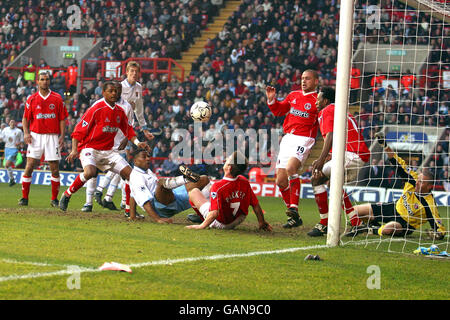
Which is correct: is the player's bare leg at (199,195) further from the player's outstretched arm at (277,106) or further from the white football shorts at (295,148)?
the player's outstretched arm at (277,106)

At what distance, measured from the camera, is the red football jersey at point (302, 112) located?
9539 mm

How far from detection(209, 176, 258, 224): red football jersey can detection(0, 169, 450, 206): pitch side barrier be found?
19.9ft

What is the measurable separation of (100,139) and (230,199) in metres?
2.57

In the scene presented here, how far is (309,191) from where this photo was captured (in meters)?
18.1

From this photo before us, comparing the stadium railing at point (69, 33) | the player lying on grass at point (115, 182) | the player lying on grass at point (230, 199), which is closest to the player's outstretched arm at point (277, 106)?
the player lying on grass at point (230, 199)

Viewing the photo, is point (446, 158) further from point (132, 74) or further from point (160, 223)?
point (160, 223)

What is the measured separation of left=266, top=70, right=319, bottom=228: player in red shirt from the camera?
949 cm

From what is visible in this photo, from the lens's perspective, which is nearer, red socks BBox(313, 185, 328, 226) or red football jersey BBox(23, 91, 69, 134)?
red socks BBox(313, 185, 328, 226)

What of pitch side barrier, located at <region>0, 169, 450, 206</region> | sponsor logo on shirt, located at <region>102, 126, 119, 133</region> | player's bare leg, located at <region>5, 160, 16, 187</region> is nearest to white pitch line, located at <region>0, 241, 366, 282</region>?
sponsor logo on shirt, located at <region>102, 126, 119, 133</region>

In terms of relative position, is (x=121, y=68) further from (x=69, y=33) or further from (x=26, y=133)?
(x=26, y=133)

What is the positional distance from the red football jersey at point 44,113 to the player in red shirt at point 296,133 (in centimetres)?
405

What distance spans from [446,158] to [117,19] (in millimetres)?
17098

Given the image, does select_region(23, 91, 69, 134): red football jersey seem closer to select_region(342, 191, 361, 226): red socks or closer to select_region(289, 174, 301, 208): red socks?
select_region(289, 174, 301, 208): red socks
